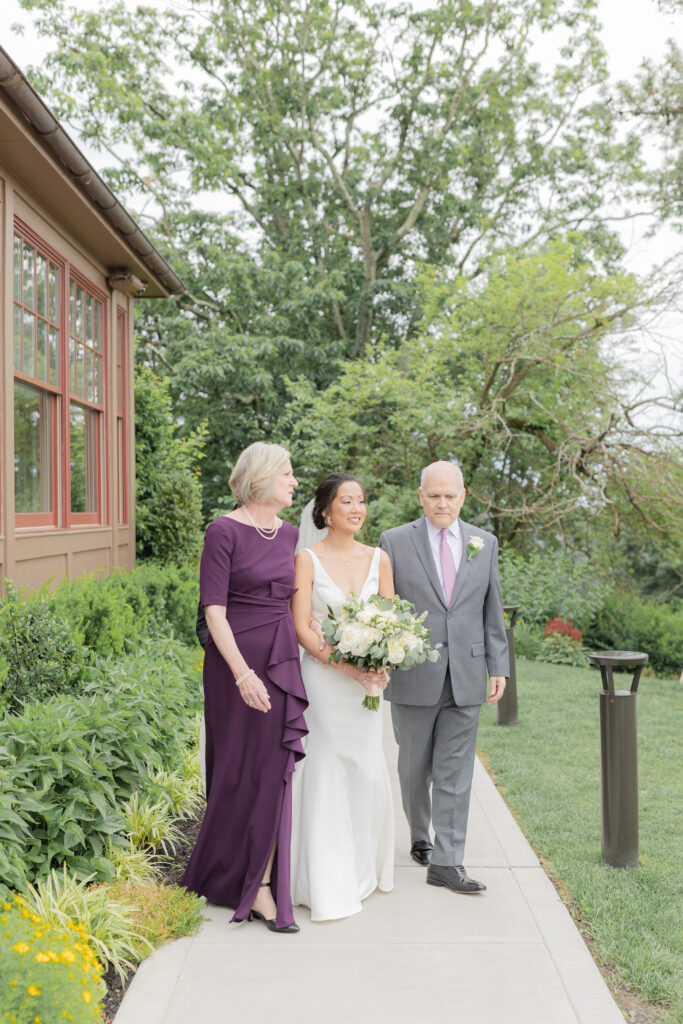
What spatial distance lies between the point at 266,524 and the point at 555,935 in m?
2.20

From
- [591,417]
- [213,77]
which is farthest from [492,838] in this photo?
[213,77]

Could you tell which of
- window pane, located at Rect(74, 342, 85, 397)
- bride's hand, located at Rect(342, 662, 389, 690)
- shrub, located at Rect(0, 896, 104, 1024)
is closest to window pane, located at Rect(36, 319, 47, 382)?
window pane, located at Rect(74, 342, 85, 397)

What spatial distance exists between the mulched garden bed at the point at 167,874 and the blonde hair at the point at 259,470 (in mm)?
1913

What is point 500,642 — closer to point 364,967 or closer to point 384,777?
point 384,777

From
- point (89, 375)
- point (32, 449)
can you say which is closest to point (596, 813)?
point (32, 449)

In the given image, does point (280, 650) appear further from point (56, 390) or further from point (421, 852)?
point (56, 390)

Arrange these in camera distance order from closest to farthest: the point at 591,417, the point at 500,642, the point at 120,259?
the point at 500,642 < the point at 120,259 < the point at 591,417

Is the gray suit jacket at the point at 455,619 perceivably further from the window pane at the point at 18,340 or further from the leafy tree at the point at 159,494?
the leafy tree at the point at 159,494

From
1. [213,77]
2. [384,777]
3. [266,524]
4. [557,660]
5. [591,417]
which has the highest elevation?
[213,77]

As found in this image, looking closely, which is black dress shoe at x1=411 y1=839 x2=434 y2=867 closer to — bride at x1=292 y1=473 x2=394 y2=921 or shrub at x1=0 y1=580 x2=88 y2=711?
bride at x1=292 y1=473 x2=394 y2=921

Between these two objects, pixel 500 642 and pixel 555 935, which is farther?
pixel 500 642

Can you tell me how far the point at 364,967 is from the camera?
11.3ft

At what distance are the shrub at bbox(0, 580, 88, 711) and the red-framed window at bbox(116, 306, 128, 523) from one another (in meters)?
5.36

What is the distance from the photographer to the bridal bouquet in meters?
3.89
